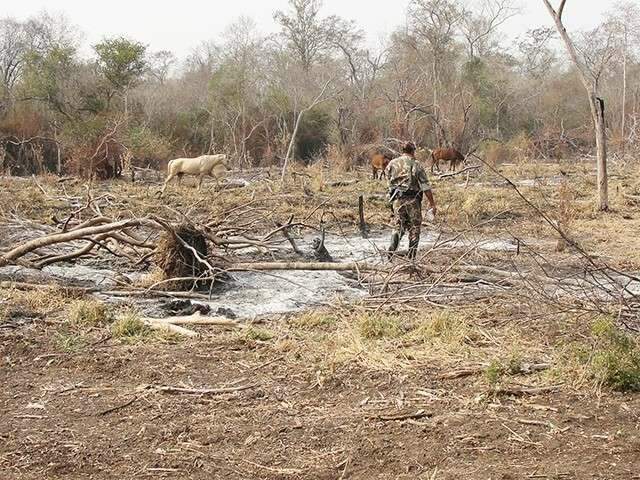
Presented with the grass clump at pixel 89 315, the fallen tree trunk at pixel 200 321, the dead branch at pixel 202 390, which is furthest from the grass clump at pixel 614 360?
the grass clump at pixel 89 315

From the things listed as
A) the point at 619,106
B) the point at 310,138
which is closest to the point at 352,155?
the point at 310,138

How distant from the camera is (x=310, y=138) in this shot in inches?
1305

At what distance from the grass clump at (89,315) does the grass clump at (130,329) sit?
218 mm

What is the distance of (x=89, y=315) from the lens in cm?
614

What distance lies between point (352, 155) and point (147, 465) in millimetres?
22550

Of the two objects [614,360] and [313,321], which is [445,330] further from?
[614,360]

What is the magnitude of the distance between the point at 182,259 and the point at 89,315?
5.69ft

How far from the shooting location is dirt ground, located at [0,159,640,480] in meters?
3.53

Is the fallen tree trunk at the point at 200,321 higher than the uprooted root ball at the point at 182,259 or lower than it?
lower

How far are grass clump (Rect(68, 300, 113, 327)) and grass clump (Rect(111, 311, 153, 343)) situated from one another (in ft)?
0.72

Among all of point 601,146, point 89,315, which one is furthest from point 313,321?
point 601,146

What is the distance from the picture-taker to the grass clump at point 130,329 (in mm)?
5720

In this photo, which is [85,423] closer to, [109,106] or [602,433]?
[602,433]

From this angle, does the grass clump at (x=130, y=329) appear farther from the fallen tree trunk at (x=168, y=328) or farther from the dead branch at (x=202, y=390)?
the dead branch at (x=202, y=390)
